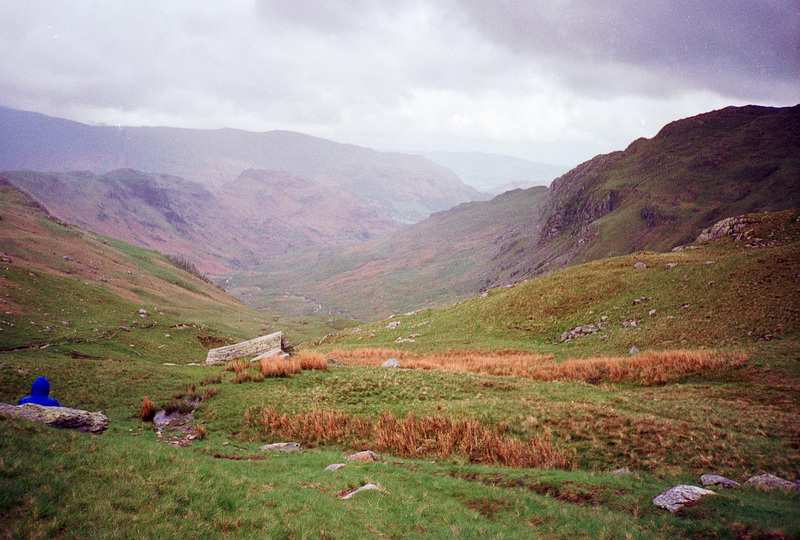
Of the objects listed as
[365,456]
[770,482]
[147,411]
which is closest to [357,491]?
[365,456]

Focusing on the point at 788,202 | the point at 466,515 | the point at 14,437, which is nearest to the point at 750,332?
the point at 466,515

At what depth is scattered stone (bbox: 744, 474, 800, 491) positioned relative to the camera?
11242 millimetres

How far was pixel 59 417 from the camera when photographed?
12289mm

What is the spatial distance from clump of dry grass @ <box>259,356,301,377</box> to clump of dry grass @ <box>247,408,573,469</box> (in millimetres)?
4768

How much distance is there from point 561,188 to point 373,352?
183409 millimetres

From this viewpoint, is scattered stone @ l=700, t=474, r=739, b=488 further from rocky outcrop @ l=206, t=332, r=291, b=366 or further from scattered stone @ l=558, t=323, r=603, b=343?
rocky outcrop @ l=206, t=332, r=291, b=366

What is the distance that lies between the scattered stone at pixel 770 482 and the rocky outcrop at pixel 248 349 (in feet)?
93.6

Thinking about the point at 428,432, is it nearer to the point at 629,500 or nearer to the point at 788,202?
the point at 629,500

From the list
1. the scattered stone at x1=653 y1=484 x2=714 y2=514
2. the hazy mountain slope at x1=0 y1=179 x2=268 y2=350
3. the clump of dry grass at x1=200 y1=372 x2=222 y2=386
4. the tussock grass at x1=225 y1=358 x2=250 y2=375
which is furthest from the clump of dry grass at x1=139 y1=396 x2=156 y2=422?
the scattered stone at x1=653 y1=484 x2=714 y2=514

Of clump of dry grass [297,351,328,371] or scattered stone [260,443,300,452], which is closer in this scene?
scattered stone [260,443,300,452]

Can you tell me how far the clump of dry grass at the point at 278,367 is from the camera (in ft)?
80.1

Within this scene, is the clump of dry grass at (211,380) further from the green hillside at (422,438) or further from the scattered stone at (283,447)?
the scattered stone at (283,447)

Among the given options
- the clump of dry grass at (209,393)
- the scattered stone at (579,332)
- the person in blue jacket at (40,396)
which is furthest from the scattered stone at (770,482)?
the scattered stone at (579,332)

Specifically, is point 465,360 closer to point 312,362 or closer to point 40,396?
point 312,362
